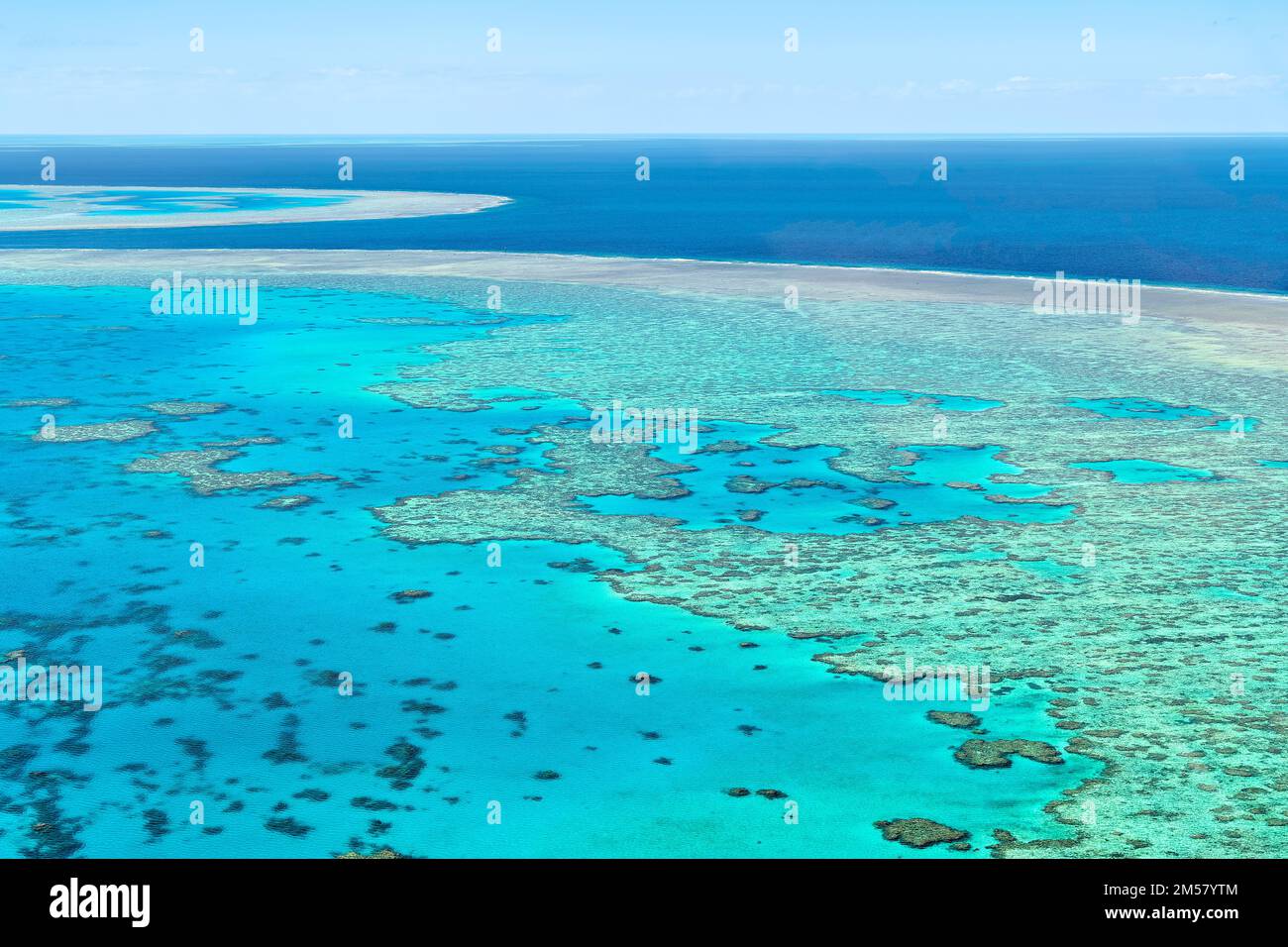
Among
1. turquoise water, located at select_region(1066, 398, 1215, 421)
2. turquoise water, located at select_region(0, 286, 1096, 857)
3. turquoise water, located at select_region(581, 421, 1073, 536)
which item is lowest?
turquoise water, located at select_region(0, 286, 1096, 857)

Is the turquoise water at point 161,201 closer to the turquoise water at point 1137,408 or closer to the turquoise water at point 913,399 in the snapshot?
the turquoise water at point 913,399

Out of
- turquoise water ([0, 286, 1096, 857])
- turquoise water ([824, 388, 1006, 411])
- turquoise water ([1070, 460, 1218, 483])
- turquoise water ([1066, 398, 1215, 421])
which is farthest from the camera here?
turquoise water ([824, 388, 1006, 411])

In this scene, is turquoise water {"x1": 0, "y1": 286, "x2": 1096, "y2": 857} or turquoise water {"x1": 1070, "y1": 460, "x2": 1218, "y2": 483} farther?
turquoise water {"x1": 1070, "y1": 460, "x2": 1218, "y2": 483}

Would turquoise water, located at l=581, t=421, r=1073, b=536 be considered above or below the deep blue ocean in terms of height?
below

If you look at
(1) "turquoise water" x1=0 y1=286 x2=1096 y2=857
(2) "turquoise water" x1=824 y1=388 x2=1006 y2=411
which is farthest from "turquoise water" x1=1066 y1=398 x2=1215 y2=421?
(1) "turquoise water" x1=0 y1=286 x2=1096 y2=857

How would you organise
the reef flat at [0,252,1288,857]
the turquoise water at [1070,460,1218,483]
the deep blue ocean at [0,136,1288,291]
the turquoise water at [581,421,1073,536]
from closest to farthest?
the reef flat at [0,252,1288,857] < the turquoise water at [581,421,1073,536] < the turquoise water at [1070,460,1218,483] < the deep blue ocean at [0,136,1288,291]

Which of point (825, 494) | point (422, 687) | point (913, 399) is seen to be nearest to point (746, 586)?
point (825, 494)

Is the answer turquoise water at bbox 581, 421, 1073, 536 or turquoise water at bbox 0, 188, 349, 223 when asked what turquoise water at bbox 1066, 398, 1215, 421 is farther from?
turquoise water at bbox 0, 188, 349, 223
